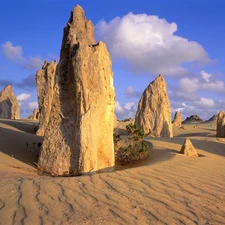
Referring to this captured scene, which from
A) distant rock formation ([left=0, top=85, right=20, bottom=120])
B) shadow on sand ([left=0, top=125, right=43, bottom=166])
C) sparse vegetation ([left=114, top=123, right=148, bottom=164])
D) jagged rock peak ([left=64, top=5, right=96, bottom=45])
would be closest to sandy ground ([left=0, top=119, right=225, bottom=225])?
shadow on sand ([left=0, top=125, right=43, bottom=166])

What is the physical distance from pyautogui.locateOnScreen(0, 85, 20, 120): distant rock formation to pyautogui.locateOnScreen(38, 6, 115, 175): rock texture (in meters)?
31.0

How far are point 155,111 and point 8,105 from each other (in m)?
23.4

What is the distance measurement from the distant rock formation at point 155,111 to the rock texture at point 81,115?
41.9 feet

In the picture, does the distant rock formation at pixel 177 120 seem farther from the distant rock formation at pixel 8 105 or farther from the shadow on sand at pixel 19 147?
the shadow on sand at pixel 19 147

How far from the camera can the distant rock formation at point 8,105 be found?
39250 mm

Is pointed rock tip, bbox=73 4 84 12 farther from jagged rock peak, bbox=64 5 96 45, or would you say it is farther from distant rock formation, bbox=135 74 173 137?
distant rock formation, bbox=135 74 173 137

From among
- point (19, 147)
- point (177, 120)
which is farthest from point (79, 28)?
point (177, 120)

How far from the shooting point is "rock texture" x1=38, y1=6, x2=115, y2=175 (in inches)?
346

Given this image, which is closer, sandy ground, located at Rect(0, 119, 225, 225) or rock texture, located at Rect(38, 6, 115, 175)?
sandy ground, located at Rect(0, 119, 225, 225)

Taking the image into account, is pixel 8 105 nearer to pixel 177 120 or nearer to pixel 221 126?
pixel 177 120

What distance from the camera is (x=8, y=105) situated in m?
40.1

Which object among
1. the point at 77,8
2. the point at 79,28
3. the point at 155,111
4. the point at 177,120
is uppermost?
the point at 77,8

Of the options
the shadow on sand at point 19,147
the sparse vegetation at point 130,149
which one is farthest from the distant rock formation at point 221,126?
the shadow on sand at point 19,147

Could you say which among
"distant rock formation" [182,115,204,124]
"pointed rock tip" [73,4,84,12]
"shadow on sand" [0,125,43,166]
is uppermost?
"pointed rock tip" [73,4,84,12]
